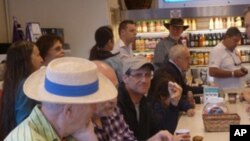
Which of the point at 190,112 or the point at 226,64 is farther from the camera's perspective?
the point at 226,64

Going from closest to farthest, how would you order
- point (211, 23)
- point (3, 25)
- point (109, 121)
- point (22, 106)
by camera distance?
point (109, 121), point (22, 106), point (3, 25), point (211, 23)

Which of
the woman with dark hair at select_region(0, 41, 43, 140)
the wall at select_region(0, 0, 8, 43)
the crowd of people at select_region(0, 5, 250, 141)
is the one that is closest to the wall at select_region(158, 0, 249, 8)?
the crowd of people at select_region(0, 5, 250, 141)

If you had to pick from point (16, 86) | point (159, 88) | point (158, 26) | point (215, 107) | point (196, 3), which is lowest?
point (215, 107)

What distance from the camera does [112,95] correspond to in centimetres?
172

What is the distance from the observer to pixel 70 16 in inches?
242

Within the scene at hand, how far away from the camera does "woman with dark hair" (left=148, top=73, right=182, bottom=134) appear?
3246mm

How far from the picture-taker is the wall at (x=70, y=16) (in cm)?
611

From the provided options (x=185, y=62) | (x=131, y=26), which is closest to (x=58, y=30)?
(x=131, y=26)

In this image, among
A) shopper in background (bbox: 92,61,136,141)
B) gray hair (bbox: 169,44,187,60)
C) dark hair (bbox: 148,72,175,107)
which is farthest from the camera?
gray hair (bbox: 169,44,187,60)

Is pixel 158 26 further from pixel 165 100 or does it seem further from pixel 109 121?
pixel 109 121

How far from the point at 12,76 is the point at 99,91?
5.59 ft

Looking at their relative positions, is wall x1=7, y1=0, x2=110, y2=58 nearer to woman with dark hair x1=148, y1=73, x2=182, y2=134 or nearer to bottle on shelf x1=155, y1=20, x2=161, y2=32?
bottle on shelf x1=155, y1=20, x2=161, y2=32

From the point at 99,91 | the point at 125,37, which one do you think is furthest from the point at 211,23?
the point at 99,91

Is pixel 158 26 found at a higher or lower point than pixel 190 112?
higher
